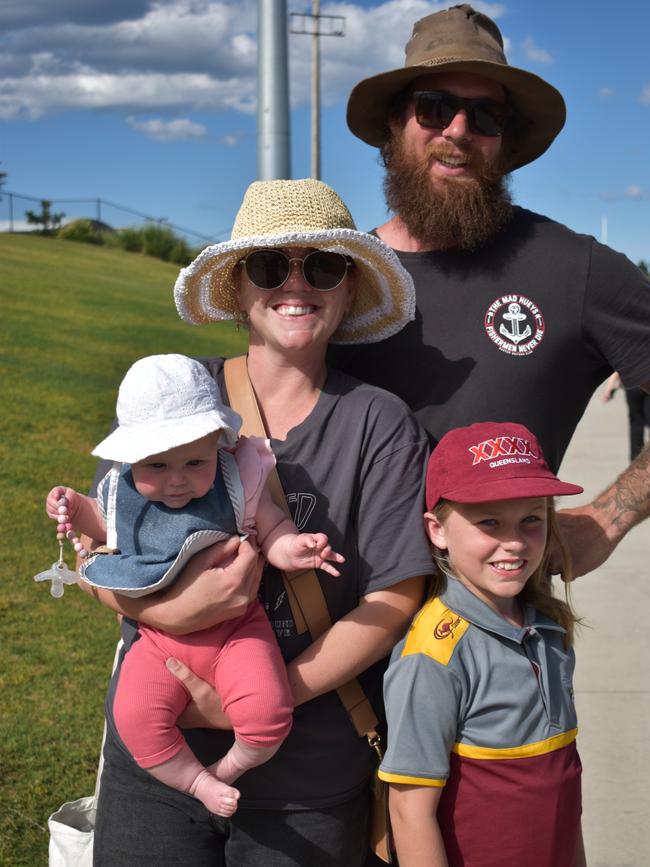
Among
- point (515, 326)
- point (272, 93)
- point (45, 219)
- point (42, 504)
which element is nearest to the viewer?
point (515, 326)

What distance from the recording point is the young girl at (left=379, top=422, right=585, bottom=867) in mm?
2404

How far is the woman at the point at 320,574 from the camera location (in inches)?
98.2

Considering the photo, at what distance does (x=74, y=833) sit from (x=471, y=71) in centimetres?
246

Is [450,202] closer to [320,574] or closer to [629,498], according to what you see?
[629,498]

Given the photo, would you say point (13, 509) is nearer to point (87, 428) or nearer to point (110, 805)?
point (87, 428)

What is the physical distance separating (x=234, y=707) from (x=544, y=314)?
1.43 meters

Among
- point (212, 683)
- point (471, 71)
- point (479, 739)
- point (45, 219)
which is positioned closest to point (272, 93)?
point (471, 71)

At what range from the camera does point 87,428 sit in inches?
429

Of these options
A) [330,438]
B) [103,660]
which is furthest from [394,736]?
[103,660]

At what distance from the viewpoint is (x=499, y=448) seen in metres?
2.55

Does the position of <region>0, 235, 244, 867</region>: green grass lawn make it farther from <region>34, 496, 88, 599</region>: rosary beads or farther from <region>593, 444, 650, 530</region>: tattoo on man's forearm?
<region>593, 444, 650, 530</region>: tattoo on man's forearm

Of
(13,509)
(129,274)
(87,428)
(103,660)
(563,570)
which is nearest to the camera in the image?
(563,570)

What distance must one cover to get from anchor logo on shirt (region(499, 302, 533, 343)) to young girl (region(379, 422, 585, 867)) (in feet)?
1.61

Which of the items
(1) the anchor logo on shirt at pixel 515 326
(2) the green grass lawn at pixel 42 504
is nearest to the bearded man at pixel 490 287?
(1) the anchor logo on shirt at pixel 515 326
